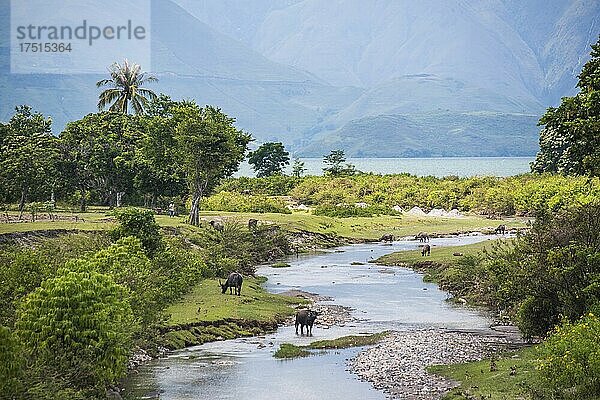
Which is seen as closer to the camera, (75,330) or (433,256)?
(75,330)

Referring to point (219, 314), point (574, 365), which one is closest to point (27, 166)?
point (219, 314)

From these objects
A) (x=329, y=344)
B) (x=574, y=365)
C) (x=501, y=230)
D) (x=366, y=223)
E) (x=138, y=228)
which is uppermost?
(x=138, y=228)

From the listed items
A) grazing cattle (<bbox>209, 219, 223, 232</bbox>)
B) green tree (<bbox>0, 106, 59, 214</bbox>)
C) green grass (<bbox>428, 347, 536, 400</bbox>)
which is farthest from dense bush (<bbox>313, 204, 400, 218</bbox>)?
green grass (<bbox>428, 347, 536, 400</bbox>)

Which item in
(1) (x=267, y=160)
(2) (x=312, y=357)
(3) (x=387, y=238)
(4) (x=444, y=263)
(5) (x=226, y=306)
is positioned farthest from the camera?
(1) (x=267, y=160)

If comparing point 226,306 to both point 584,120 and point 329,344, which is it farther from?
point 584,120

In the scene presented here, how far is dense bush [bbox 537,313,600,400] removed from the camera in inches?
814

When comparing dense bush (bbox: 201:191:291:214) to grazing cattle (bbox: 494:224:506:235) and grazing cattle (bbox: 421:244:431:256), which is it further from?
grazing cattle (bbox: 421:244:431:256)

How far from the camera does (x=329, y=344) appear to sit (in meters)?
34.8

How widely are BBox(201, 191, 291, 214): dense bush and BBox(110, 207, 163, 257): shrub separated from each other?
49.3m

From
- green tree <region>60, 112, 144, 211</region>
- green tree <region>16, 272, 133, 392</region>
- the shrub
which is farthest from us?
green tree <region>60, 112, 144, 211</region>

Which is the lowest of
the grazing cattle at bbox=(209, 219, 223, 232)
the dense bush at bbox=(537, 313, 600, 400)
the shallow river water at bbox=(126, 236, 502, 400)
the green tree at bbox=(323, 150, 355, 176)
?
the shallow river water at bbox=(126, 236, 502, 400)

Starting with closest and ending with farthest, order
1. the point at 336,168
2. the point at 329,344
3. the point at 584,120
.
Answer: the point at 584,120, the point at 329,344, the point at 336,168

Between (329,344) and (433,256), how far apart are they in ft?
95.1

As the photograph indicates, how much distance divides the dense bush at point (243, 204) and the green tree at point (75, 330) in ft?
223
